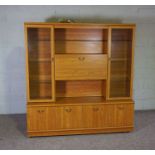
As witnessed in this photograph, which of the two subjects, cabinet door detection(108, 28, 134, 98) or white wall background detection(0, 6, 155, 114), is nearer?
cabinet door detection(108, 28, 134, 98)

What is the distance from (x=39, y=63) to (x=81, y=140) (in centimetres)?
136

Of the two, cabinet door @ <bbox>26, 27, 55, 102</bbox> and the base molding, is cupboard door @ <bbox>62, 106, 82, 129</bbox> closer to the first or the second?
the base molding

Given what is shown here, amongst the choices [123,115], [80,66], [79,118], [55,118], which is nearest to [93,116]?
[79,118]

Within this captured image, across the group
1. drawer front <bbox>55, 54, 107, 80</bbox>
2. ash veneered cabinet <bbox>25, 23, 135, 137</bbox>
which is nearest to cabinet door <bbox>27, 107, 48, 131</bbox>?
ash veneered cabinet <bbox>25, 23, 135, 137</bbox>

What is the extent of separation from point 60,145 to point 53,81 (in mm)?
950

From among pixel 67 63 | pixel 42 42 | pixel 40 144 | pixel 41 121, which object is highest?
pixel 42 42

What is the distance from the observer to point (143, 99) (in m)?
4.62

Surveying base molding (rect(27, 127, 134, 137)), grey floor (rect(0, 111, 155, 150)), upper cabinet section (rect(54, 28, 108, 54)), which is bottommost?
grey floor (rect(0, 111, 155, 150))

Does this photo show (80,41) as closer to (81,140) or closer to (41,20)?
(41,20)

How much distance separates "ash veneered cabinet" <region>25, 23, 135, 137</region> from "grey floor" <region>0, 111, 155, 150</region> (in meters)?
0.12

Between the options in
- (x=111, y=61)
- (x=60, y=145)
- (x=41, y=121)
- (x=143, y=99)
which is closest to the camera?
(x=60, y=145)

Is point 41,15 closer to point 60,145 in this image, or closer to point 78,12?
point 78,12

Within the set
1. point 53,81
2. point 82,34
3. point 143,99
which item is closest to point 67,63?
point 53,81

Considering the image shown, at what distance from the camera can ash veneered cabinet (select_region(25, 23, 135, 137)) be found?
3346 mm
